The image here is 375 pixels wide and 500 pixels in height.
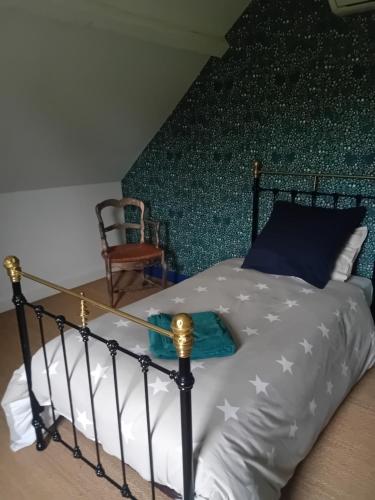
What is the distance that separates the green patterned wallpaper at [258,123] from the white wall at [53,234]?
614 millimetres

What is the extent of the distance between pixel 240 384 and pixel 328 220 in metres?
1.34

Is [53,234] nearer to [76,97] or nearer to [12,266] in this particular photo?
[76,97]

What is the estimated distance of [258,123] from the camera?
269 centimetres

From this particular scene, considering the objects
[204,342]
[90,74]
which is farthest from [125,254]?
[204,342]

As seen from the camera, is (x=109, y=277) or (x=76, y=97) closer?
(x=76, y=97)

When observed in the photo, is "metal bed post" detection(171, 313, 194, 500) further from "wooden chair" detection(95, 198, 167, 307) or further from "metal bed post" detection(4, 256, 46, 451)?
"wooden chair" detection(95, 198, 167, 307)

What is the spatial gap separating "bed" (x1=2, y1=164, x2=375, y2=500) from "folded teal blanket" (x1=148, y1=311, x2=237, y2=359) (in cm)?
4

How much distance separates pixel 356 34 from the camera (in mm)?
2182

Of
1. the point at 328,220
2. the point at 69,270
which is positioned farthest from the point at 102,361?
the point at 69,270

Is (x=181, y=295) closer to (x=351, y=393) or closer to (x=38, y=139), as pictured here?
(x=351, y=393)

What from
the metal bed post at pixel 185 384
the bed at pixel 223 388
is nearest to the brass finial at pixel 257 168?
the bed at pixel 223 388

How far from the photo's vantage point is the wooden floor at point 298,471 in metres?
1.50

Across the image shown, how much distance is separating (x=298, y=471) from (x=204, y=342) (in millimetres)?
677

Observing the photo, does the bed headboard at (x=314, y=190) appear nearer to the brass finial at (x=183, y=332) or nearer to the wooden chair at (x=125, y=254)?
the wooden chair at (x=125, y=254)
